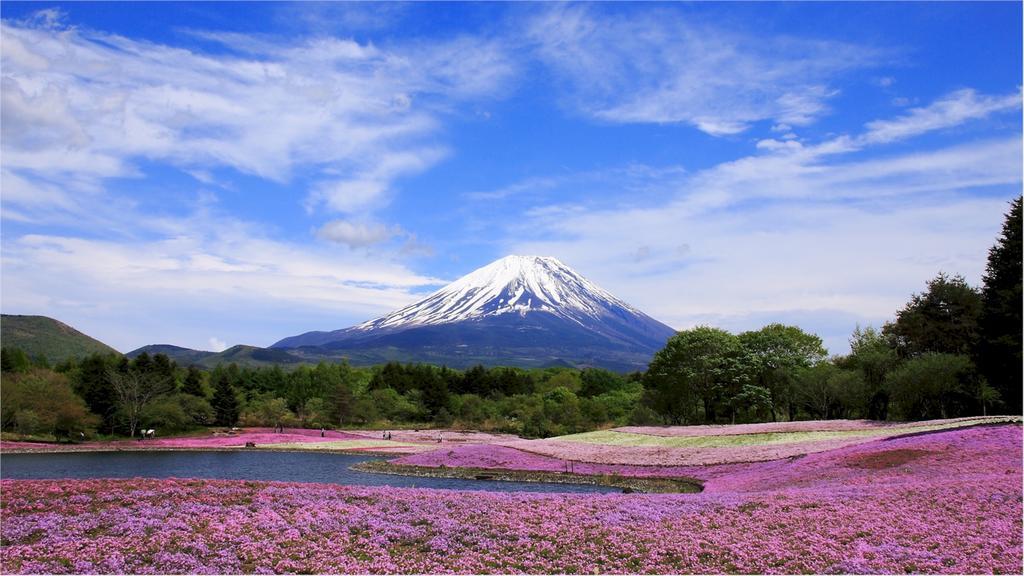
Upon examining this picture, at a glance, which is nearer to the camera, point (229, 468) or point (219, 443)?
point (229, 468)

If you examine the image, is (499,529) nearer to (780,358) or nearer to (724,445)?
(724,445)

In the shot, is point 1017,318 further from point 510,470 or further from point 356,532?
point 356,532

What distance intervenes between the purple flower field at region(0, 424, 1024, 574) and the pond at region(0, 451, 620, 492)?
1384 cm

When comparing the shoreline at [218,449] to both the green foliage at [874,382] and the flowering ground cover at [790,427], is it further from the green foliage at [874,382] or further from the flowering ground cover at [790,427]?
the green foliage at [874,382]

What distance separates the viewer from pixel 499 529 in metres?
16.4

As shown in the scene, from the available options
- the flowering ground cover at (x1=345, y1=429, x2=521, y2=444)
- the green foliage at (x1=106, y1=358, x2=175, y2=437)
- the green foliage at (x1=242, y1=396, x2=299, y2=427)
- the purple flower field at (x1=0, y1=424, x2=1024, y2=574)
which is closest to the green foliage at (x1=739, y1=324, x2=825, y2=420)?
the flowering ground cover at (x1=345, y1=429, x2=521, y2=444)

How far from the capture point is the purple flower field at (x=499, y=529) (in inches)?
524

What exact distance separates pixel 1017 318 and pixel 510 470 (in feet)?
120

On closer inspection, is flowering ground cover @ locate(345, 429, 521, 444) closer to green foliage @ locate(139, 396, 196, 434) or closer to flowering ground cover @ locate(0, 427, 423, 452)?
flowering ground cover @ locate(0, 427, 423, 452)

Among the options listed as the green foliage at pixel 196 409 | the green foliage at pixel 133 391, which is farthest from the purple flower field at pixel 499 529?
the green foliage at pixel 196 409

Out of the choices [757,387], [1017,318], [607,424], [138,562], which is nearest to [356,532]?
[138,562]

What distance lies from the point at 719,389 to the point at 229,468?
166ft

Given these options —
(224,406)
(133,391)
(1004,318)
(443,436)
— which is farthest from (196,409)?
(1004,318)

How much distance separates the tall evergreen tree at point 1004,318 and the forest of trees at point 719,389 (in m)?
0.10
